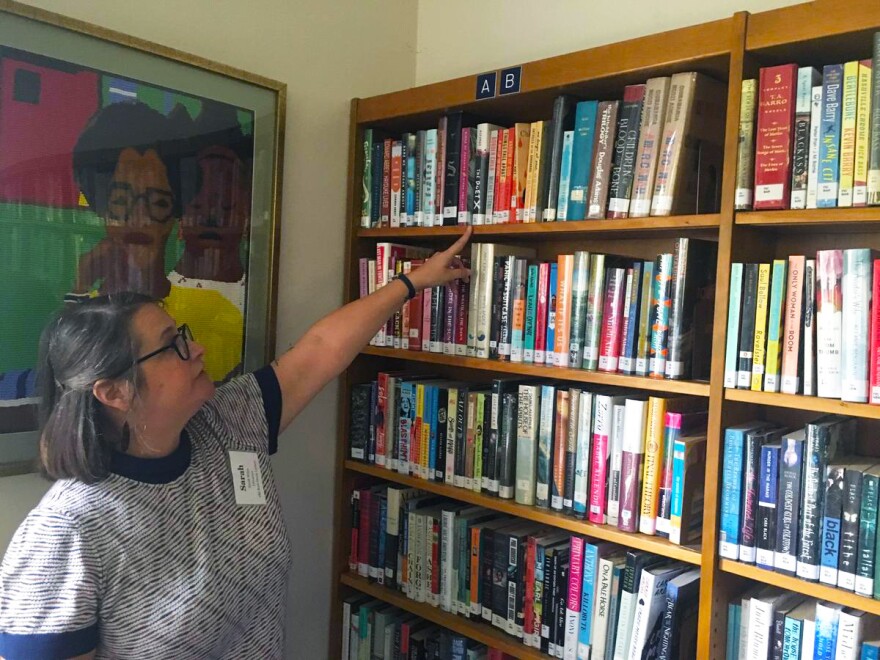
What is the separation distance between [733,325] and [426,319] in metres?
0.82

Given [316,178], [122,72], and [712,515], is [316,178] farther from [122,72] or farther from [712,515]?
[712,515]

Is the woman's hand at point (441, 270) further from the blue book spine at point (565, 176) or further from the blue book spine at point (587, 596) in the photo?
the blue book spine at point (587, 596)

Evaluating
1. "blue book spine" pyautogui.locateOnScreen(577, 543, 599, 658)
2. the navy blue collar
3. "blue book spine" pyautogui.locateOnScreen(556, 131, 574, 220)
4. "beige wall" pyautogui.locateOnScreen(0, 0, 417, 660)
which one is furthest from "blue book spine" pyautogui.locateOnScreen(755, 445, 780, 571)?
"beige wall" pyautogui.locateOnScreen(0, 0, 417, 660)

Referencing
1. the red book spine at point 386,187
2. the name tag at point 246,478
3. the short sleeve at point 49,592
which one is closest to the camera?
the short sleeve at point 49,592

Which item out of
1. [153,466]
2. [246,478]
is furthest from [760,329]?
[153,466]

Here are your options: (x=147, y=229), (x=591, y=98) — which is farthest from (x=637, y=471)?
(x=147, y=229)

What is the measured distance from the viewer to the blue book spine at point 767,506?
4.51ft

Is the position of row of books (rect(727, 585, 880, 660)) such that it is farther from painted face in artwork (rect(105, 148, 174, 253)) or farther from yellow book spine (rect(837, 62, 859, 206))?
painted face in artwork (rect(105, 148, 174, 253))

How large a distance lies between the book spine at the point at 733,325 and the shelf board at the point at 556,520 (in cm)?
35

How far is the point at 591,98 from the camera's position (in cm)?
177

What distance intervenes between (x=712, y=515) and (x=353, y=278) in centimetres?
120

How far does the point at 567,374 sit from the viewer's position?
165cm

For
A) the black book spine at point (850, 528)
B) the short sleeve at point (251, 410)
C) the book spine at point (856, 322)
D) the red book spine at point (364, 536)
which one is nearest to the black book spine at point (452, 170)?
the short sleeve at point (251, 410)

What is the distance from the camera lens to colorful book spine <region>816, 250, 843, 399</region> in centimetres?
131
